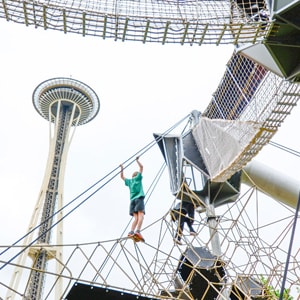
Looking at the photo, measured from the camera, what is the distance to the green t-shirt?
7926 mm

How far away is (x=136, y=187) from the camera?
26.2 feet

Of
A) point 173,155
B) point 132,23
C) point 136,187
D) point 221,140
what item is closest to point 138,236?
point 136,187

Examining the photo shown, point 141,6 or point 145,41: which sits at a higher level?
point 141,6

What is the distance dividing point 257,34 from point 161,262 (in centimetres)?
610

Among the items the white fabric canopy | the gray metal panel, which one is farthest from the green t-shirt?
the gray metal panel

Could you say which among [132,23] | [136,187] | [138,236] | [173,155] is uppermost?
[173,155]

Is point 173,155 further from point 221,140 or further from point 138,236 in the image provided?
point 138,236

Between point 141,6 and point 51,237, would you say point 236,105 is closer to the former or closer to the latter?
point 141,6

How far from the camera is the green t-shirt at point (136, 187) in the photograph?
26.0ft

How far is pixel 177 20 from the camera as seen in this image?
695 cm

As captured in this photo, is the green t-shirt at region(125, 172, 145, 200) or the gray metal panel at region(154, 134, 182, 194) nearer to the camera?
the green t-shirt at region(125, 172, 145, 200)

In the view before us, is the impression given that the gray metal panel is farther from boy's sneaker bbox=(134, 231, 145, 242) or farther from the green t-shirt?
boy's sneaker bbox=(134, 231, 145, 242)

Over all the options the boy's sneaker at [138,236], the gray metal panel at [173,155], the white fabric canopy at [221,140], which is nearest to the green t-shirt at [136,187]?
the boy's sneaker at [138,236]

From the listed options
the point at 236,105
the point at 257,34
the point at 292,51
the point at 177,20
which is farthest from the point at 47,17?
the point at 236,105
